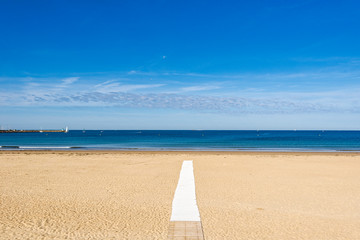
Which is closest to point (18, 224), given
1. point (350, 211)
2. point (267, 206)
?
point (267, 206)

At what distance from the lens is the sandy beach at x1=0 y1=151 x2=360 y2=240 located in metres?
6.13

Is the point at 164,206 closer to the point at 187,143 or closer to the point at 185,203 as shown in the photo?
the point at 185,203

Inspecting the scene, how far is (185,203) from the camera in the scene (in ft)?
27.4

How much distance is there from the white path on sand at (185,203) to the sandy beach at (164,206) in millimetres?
200

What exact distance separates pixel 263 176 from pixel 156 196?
6.28 m

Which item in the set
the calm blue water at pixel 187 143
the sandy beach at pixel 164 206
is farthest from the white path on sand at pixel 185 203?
the calm blue water at pixel 187 143

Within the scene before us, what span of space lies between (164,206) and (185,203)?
688 mm

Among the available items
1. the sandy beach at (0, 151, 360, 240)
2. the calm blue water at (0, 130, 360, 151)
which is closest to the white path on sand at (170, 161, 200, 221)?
→ the sandy beach at (0, 151, 360, 240)

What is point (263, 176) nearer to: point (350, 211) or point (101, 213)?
point (350, 211)

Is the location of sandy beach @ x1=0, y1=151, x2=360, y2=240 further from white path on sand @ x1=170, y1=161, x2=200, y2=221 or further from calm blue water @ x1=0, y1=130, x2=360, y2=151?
calm blue water @ x1=0, y1=130, x2=360, y2=151

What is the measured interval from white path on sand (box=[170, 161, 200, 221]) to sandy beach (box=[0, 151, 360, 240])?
0.66 ft

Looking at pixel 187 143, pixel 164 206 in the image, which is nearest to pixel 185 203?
pixel 164 206

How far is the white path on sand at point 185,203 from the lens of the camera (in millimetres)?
7035

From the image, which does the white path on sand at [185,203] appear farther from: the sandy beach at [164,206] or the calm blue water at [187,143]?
the calm blue water at [187,143]
